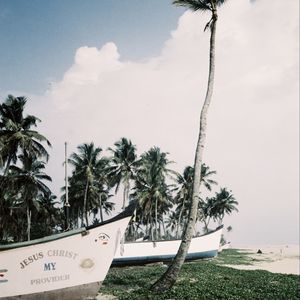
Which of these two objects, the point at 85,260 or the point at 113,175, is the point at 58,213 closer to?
the point at 113,175

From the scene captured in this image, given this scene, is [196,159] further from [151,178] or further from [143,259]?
[151,178]

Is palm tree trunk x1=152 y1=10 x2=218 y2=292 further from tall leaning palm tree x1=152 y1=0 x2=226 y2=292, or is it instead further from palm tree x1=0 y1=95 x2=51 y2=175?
palm tree x1=0 y1=95 x2=51 y2=175

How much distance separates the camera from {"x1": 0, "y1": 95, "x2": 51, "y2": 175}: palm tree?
27328 millimetres

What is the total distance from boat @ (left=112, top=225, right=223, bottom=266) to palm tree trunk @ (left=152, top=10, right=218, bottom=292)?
43.7ft

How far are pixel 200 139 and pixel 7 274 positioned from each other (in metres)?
9.07

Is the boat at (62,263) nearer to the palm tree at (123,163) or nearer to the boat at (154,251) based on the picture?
the boat at (154,251)

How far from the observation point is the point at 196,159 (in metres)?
14.1

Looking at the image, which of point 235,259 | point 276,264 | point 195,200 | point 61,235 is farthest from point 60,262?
point 235,259

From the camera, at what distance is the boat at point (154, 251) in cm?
2762

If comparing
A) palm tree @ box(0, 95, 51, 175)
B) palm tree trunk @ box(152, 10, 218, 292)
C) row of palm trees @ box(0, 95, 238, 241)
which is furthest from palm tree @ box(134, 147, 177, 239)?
Answer: palm tree trunk @ box(152, 10, 218, 292)

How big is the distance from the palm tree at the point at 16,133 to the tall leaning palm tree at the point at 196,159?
1804cm

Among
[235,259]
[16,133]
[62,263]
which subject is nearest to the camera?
[62,263]

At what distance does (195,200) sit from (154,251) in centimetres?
1730

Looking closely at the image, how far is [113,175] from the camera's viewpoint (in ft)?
145
